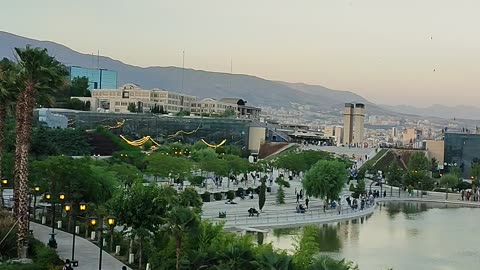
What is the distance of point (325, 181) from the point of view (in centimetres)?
4450

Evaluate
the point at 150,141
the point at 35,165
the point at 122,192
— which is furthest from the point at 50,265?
the point at 150,141

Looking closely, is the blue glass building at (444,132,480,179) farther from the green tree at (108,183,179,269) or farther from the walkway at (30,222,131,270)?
the green tree at (108,183,179,269)

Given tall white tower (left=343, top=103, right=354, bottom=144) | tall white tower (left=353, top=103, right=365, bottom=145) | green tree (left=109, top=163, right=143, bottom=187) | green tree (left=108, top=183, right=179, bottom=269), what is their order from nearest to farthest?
green tree (left=108, top=183, right=179, bottom=269) < green tree (left=109, top=163, right=143, bottom=187) < tall white tower (left=353, top=103, right=365, bottom=145) < tall white tower (left=343, top=103, right=354, bottom=144)

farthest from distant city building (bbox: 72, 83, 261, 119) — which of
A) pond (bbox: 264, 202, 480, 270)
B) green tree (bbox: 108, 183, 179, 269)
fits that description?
green tree (bbox: 108, 183, 179, 269)

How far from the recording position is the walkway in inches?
853

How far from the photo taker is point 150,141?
8019 centimetres

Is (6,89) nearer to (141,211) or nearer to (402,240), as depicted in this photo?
(141,211)

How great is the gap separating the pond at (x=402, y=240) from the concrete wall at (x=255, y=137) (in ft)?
170

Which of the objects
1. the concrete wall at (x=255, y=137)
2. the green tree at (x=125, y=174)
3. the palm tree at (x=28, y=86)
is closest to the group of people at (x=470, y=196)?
the green tree at (x=125, y=174)

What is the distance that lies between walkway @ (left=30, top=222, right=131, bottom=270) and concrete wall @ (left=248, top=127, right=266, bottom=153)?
72.4m

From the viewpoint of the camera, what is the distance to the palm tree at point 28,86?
23.2 m

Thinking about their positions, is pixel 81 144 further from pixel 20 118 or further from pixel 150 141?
pixel 20 118

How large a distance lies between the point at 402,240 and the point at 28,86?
2050 cm

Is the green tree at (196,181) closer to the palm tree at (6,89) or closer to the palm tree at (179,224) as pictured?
the palm tree at (6,89)
